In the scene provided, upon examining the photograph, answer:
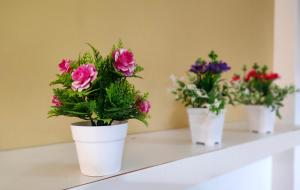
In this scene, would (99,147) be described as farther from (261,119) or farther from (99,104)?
(261,119)

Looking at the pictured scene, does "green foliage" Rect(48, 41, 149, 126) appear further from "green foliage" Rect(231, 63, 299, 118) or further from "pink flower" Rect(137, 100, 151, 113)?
"green foliage" Rect(231, 63, 299, 118)

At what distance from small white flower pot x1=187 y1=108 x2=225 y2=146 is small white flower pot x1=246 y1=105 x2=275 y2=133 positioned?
13.5 inches

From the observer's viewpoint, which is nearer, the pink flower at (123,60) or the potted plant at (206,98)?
the pink flower at (123,60)

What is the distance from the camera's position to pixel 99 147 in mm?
667

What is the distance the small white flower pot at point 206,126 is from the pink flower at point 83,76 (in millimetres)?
541

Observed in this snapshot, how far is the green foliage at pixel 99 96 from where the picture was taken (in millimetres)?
658

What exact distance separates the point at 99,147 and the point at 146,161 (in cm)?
19

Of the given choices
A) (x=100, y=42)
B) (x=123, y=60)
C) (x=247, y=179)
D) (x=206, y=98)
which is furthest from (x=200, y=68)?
(x=247, y=179)

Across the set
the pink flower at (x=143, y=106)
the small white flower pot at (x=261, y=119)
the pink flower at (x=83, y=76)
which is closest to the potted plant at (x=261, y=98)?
the small white flower pot at (x=261, y=119)

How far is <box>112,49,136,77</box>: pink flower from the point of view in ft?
2.17

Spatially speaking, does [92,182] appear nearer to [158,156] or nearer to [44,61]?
[158,156]

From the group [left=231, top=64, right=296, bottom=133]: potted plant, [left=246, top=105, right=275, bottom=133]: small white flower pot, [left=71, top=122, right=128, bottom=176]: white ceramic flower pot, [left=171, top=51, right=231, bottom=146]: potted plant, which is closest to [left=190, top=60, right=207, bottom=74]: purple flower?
[left=171, top=51, right=231, bottom=146]: potted plant

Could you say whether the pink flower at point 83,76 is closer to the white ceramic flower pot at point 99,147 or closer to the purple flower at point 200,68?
the white ceramic flower pot at point 99,147

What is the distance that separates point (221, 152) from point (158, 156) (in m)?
0.24
